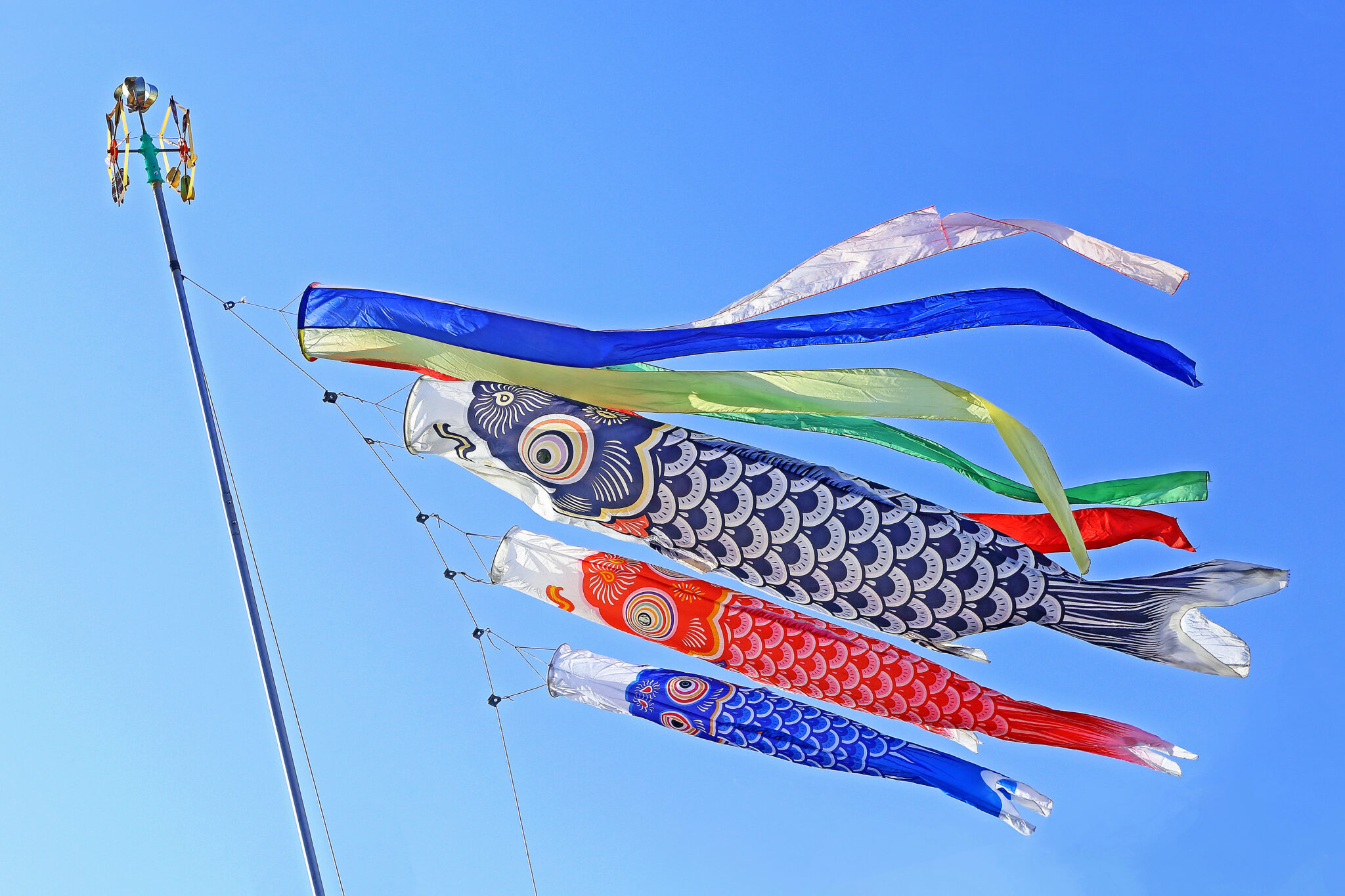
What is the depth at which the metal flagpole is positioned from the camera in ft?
26.6

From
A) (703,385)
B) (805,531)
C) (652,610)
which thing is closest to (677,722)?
(652,610)

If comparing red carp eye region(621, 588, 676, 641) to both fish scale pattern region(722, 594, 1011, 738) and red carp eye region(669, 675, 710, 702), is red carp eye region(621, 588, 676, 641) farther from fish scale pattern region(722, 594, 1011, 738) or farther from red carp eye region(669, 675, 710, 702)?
red carp eye region(669, 675, 710, 702)

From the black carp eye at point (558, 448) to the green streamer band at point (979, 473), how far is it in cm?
76

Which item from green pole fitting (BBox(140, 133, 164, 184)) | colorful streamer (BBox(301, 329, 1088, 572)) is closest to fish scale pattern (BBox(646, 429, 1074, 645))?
colorful streamer (BBox(301, 329, 1088, 572))

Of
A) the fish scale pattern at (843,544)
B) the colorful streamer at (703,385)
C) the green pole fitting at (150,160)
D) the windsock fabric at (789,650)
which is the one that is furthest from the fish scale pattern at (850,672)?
the green pole fitting at (150,160)

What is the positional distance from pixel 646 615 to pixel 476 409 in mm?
2299

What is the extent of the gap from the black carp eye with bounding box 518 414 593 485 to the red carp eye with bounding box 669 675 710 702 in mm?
2461

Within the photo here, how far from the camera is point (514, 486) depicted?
9.50 m

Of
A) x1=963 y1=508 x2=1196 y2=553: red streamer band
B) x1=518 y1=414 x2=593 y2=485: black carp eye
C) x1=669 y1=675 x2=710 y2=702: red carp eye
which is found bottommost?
x1=669 y1=675 x2=710 y2=702: red carp eye

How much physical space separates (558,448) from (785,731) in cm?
307

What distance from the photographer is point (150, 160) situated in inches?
377

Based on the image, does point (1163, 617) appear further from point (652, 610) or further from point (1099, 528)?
point (652, 610)

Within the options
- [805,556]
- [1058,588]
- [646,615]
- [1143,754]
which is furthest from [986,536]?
[646,615]

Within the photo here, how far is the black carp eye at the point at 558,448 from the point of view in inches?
358
